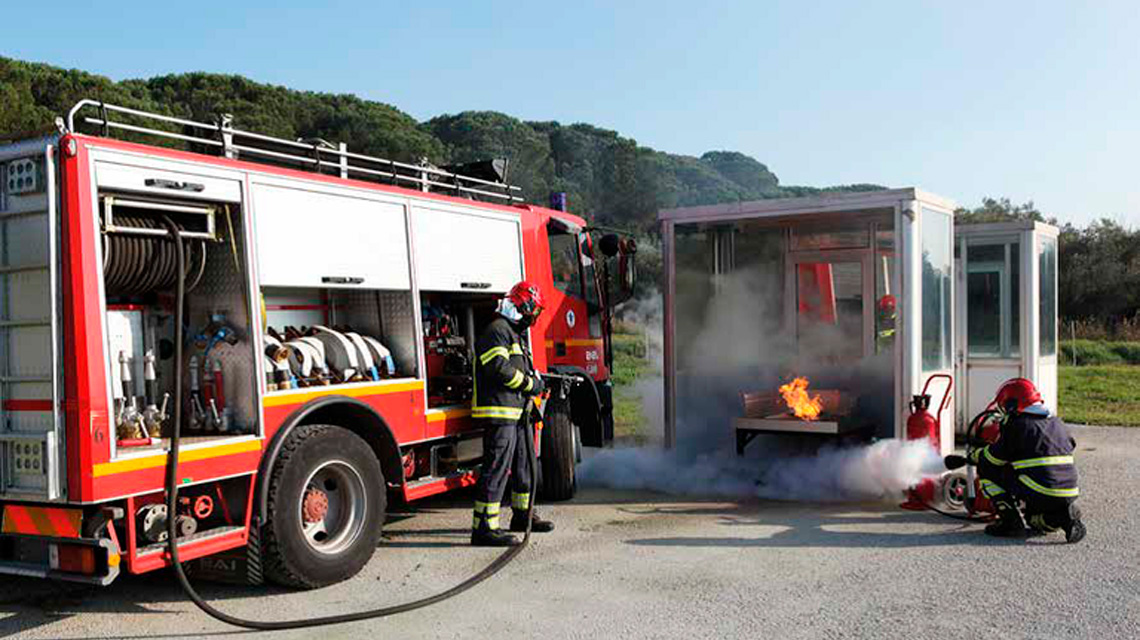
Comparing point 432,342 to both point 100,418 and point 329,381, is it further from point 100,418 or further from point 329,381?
point 100,418

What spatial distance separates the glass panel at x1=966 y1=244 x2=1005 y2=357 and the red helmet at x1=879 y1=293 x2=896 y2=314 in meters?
1.71

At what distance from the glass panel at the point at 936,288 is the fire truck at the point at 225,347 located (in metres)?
4.41

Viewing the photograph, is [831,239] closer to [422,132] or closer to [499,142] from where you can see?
[422,132]

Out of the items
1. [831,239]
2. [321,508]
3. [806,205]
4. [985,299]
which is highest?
[806,205]

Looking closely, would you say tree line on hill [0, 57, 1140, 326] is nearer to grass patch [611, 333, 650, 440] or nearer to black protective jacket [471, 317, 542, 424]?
grass patch [611, 333, 650, 440]

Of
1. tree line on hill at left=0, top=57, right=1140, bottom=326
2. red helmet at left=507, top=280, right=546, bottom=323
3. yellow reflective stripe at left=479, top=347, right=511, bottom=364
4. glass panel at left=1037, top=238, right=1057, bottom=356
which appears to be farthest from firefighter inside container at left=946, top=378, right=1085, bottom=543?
tree line on hill at left=0, top=57, right=1140, bottom=326

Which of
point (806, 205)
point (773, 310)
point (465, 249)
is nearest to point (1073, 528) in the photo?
point (806, 205)

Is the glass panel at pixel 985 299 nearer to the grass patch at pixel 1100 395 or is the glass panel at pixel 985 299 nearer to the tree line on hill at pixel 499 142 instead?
the grass patch at pixel 1100 395

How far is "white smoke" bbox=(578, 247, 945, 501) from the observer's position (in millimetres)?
8789

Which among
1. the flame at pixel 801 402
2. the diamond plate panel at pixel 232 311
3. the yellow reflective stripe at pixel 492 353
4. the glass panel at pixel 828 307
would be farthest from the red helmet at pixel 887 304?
the diamond plate panel at pixel 232 311

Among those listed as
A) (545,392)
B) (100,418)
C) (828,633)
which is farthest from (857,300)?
(100,418)

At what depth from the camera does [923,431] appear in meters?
8.55

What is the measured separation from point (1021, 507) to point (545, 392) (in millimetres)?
A: 3801

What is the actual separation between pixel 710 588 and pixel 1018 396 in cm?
293
